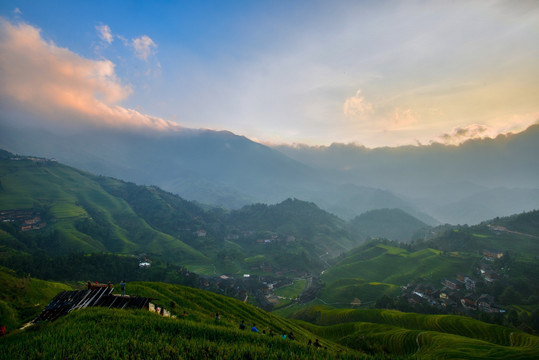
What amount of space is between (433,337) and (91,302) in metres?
56.0

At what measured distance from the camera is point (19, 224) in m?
151

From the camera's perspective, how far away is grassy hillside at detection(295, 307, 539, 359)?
115 feet

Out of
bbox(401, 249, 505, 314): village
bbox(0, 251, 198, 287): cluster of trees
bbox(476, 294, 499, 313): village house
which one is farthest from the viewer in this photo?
bbox(0, 251, 198, 287): cluster of trees

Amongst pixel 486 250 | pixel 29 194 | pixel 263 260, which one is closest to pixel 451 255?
pixel 486 250

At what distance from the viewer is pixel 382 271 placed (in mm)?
143250

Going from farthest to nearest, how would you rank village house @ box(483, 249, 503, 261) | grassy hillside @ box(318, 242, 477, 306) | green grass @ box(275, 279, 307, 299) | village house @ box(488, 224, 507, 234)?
village house @ box(488, 224, 507, 234) → green grass @ box(275, 279, 307, 299) → village house @ box(483, 249, 503, 261) → grassy hillside @ box(318, 242, 477, 306)

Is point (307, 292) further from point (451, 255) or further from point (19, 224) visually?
point (19, 224)

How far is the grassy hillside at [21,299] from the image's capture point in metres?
31.7

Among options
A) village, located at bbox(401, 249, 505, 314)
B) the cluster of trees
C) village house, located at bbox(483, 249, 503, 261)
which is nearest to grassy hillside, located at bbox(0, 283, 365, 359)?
village, located at bbox(401, 249, 505, 314)

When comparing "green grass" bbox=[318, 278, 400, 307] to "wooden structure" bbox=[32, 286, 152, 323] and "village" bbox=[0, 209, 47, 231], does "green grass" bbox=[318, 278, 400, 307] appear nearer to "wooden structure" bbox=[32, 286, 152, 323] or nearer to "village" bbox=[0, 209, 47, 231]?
"wooden structure" bbox=[32, 286, 152, 323]

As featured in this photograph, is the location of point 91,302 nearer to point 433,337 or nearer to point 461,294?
point 433,337

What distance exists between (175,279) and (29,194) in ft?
565

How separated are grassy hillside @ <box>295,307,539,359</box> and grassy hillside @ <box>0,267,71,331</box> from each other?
52.4 metres

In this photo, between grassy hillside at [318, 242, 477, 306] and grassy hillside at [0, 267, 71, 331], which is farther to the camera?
grassy hillside at [318, 242, 477, 306]
